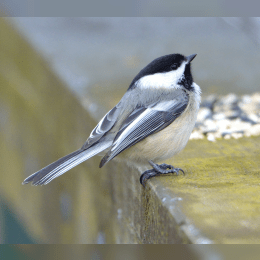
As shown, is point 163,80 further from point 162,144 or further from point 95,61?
point 95,61

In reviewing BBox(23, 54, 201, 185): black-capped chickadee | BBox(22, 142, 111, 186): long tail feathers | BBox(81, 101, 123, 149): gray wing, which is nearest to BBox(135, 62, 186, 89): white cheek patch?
BBox(23, 54, 201, 185): black-capped chickadee

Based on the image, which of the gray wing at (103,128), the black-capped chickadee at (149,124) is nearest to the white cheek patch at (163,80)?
the black-capped chickadee at (149,124)

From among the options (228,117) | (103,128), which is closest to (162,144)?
(103,128)

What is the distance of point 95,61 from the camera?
3.41 metres

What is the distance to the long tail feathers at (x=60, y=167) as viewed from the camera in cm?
165

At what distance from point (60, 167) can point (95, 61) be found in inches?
73.9

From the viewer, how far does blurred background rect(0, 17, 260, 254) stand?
279 centimetres

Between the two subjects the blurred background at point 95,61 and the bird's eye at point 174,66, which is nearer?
the bird's eye at point 174,66

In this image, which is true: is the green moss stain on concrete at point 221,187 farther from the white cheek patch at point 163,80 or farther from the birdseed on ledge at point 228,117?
the white cheek patch at point 163,80

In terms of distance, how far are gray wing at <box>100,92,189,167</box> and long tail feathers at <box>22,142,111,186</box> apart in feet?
0.30

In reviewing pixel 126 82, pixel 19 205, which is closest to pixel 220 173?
pixel 126 82

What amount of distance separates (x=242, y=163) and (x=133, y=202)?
1.73 feet

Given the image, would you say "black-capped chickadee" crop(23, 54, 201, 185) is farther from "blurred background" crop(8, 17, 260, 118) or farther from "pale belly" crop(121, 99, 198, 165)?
"blurred background" crop(8, 17, 260, 118)

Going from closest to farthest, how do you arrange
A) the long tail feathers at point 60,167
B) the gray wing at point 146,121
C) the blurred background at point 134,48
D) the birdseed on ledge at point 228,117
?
the long tail feathers at point 60,167
the gray wing at point 146,121
the birdseed on ledge at point 228,117
the blurred background at point 134,48
